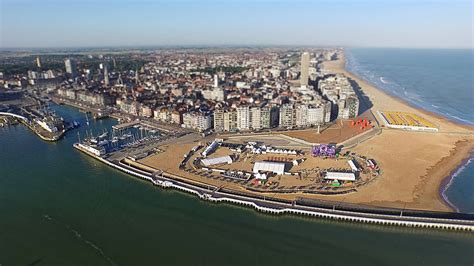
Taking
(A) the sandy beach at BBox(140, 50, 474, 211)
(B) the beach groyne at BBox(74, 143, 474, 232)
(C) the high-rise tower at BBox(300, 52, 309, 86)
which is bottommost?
(B) the beach groyne at BBox(74, 143, 474, 232)

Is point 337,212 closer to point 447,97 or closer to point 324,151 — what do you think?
point 324,151

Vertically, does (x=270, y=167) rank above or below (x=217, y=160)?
above

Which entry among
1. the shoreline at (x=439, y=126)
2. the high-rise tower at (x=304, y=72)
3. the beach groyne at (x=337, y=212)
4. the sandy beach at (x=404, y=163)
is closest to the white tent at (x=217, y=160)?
the sandy beach at (x=404, y=163)

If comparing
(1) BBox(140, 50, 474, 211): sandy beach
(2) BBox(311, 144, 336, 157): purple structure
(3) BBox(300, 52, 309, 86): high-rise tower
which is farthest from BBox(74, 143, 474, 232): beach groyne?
(3) BBox(300, 52, 309, 86): high-rise tower

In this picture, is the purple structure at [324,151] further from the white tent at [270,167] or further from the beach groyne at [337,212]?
the beach groyne at [337,212]

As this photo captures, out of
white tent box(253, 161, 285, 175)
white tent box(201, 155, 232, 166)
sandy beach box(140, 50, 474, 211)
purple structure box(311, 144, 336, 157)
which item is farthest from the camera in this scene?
purple structure box(311, 144, 336, 157)

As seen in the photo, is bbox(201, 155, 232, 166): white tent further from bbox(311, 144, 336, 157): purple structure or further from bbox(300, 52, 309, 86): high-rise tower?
bbox(300, 52, 309, 86): high-rise tower

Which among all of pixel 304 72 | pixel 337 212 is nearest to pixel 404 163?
pixel 337 212

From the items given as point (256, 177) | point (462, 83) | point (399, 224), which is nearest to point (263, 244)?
point (256, 177)
